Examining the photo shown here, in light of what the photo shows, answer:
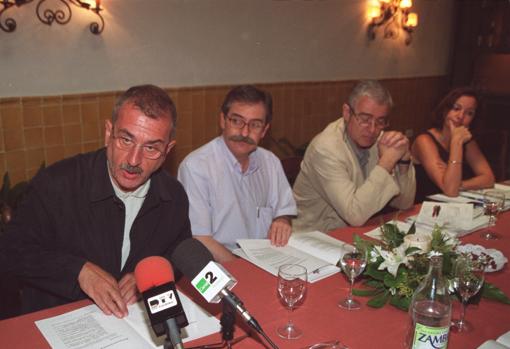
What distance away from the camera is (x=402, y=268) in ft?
5.59

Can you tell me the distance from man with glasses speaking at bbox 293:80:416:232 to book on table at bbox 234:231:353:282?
49 centimetres

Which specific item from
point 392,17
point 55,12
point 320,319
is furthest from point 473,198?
point 392,17

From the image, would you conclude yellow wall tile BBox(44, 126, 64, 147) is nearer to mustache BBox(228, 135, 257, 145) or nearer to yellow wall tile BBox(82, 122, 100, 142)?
yellow wall tile BBox(82, 122, 100, 142)

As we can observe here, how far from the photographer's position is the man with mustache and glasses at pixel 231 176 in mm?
2520

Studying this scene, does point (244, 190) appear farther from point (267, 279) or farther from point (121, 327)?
point (121, 327)

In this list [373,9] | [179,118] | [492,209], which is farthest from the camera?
[373,9]

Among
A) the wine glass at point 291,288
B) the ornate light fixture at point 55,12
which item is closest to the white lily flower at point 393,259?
the wine glass at point 291,288

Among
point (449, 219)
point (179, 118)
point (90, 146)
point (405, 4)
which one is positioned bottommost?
point (449, 219)

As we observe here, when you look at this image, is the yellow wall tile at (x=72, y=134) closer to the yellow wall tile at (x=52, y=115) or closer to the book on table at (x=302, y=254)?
the yellow wall tile at (x=52, y=115)

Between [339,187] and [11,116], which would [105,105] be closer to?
[11,116]

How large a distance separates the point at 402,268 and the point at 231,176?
1.17 metres

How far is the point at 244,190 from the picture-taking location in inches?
106

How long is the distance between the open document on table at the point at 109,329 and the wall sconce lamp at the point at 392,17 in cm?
487

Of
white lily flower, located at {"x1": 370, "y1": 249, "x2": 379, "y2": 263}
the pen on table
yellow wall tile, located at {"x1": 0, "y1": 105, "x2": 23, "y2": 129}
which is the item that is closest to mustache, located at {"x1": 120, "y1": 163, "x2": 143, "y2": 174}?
white lily flower, located at {"x1": 370, "y1": 249, "x2": 379, "y2": 263}
